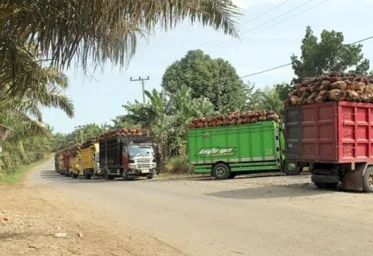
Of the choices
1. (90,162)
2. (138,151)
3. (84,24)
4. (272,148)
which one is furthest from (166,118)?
(84,24)

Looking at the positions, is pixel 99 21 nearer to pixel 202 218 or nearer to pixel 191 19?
pixel 191 19

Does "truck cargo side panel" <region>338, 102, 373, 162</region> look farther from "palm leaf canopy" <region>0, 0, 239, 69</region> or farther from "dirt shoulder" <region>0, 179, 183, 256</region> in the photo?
"palm leaf canopy" <region>0, 0, 239, 69</region>

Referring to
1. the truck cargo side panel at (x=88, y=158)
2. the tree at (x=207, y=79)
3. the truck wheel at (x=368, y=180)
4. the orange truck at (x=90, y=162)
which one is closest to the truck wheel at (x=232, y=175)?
the truck wheel at (x=368, y=180)

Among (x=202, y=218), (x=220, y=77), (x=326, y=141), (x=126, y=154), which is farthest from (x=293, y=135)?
(x=220, y=77)

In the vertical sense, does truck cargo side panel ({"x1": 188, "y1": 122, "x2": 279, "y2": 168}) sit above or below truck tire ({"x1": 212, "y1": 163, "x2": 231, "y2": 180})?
above

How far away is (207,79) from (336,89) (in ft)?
131

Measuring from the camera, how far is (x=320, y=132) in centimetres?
1483

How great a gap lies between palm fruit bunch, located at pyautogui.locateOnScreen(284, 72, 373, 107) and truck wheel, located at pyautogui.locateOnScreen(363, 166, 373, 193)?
2.11m

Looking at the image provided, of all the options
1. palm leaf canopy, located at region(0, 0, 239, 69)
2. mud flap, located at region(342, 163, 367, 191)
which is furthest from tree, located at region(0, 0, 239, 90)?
mud flap, located at region(342, 163, 367, 191)

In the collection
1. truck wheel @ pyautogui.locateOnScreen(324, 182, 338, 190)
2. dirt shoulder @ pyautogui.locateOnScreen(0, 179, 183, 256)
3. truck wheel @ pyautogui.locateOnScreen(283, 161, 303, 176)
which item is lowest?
dirt shoulder @ pyautogui.locateOnScreen(0, 179, 183, 256)

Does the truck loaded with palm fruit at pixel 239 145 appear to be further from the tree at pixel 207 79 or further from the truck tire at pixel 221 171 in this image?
the tree at pixel 207 79

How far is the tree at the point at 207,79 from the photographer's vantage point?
52594mm

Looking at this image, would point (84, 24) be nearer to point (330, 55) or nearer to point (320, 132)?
point (320, 132)

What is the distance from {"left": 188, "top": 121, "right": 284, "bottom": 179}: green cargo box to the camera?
23.3 metres
